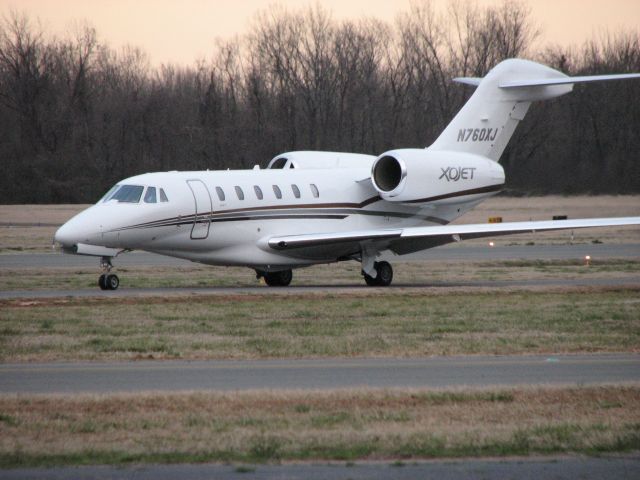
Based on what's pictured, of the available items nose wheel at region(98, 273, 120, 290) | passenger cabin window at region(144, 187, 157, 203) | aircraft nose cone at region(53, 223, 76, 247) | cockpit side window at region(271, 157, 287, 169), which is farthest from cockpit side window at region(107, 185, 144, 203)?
cockpit side window at region(271, 157, 287, 169)

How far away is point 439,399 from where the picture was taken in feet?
38.0

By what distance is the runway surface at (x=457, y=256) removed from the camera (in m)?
35.8

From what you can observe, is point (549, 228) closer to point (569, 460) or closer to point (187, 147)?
point (569, 460)

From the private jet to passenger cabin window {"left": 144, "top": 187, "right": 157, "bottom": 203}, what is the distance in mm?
21

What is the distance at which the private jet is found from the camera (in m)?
25.0

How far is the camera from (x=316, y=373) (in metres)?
13.5

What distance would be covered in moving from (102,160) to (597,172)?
34622 mm

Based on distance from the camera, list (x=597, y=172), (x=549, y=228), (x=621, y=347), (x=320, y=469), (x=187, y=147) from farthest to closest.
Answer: (x=187, y=147)
(x=597, y=172)
(x=549, y=228)
(x=621, y=347)
(x=320, y=469)

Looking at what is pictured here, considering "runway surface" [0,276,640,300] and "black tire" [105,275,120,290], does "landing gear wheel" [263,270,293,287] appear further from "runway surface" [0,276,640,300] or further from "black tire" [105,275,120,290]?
"black tire" [105,275,120,290]

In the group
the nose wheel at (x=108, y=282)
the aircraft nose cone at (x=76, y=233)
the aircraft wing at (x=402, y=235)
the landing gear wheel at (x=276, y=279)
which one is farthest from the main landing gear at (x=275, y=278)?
the aircraft nose cone at (x=76, y=233)

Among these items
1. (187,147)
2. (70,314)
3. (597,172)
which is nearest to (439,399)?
(70,314)

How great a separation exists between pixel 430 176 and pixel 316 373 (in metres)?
15.1

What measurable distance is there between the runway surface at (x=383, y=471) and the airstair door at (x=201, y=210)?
1673 cm

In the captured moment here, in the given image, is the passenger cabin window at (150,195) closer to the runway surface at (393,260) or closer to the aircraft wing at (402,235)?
the runway surface at (393,260)
